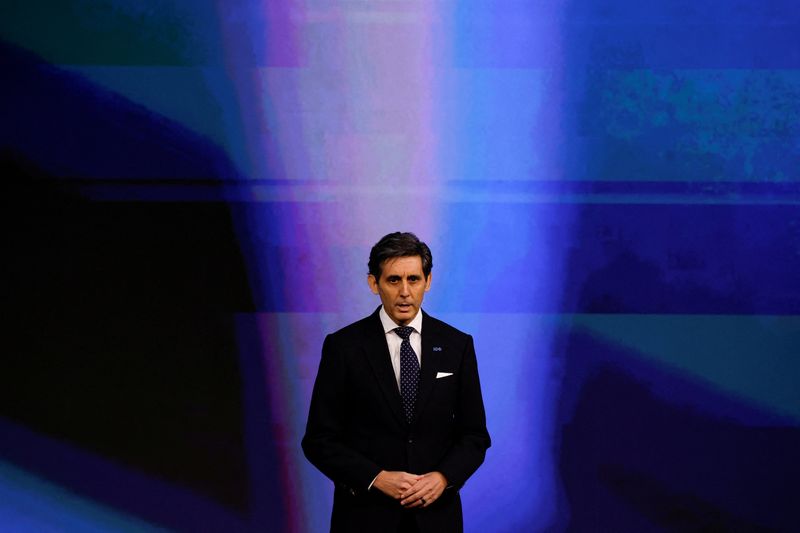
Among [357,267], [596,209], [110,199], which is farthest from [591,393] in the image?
[110,199]

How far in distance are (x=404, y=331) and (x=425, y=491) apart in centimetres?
41

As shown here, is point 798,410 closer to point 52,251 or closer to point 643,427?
point 643,427

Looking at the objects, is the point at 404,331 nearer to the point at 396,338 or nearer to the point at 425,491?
the point at 396,338

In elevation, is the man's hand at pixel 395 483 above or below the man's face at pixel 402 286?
below

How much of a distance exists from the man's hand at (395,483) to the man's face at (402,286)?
387 mm

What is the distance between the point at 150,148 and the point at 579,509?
2065mm

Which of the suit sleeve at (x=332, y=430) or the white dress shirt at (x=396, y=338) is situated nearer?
the suit sleeve at (x=332, y=430)

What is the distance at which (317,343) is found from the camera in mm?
4008

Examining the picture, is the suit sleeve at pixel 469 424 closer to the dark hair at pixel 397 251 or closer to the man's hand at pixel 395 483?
the man's hand at pixel 395 483

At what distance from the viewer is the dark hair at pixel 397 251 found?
2.76m

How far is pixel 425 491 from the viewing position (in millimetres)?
2615

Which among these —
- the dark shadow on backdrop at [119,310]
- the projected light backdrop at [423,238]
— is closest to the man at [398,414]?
the projected light backdrop at [423,238]

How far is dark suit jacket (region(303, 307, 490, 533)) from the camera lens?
2662 mm

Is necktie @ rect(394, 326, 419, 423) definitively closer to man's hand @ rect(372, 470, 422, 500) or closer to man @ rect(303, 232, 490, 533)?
man @ rect(303, 232, 490, 533)
